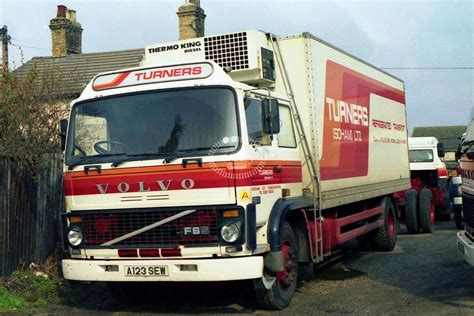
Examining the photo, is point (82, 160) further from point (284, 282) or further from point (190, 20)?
point (190, 20)

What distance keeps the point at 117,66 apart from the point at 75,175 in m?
15.4

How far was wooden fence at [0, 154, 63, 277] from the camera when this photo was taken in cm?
781

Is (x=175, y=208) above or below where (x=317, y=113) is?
below

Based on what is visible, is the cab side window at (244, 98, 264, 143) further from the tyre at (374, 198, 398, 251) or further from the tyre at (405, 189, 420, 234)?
the tyre at (405, 189, 420, 234)

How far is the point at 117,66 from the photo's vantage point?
2109 cm

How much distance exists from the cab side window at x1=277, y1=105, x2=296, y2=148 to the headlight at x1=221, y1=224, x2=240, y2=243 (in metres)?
1.42

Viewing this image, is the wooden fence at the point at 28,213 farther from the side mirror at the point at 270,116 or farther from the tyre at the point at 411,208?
the tyre at the point at 411,208

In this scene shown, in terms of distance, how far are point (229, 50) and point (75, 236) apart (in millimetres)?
2903

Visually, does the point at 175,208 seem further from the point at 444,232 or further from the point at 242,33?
the point at 444,232

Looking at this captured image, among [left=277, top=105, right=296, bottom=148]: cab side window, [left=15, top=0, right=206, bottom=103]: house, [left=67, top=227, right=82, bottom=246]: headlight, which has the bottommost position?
[left=67, top=227, right=82, bottom=246]: headlight

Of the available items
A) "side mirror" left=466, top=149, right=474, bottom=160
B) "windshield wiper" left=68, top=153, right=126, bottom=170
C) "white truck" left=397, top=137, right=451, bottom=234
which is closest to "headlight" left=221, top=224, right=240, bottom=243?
"windshield wiper" left=68, top=153, right=126, bottom=170

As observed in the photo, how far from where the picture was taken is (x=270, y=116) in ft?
20.3

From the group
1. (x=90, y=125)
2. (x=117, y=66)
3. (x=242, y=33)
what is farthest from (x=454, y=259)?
(x=117, y=66)

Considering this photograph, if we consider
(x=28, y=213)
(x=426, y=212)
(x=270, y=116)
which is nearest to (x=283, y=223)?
(x=270, y=116)
